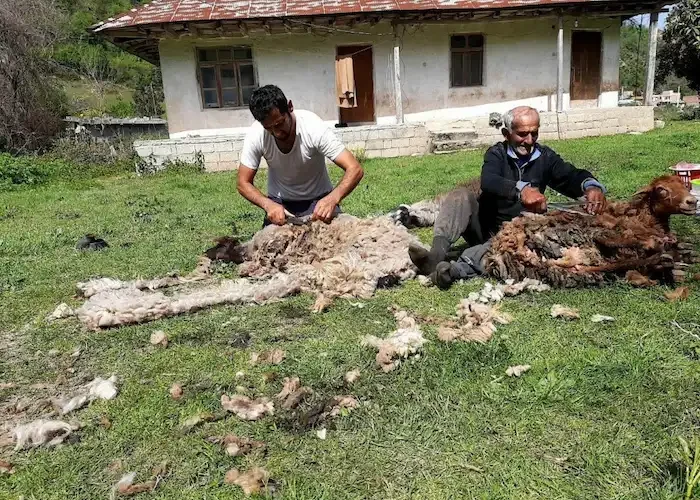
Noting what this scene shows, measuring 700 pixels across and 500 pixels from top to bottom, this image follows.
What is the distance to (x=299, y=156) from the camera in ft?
14.5

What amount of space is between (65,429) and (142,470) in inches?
19.9

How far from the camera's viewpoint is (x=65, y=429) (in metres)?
2.22

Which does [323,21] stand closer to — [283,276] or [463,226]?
[463,226]

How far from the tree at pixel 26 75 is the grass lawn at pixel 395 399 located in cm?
1517

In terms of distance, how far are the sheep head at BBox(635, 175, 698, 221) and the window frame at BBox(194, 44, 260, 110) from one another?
42.7ft

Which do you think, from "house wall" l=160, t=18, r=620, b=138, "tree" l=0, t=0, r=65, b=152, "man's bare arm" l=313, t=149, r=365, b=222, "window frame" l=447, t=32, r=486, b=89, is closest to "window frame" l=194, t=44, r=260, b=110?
"house wall" l=160, t=18, r=620, b=138

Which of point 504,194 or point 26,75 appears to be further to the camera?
point 26,75

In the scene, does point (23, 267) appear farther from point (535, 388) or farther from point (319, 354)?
point (535, 388)

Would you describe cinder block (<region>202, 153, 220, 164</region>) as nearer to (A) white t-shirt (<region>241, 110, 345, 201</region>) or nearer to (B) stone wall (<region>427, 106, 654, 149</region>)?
(B) stone wall (<region>427, 106, 654, 149</region>)

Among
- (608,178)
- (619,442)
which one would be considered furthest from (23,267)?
(608,178)

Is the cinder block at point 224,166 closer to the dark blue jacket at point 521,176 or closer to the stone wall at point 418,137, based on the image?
the stone wall at point 418,137

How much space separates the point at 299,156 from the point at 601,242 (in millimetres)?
2442

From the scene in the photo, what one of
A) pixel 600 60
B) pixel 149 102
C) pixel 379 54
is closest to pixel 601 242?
pixel 379 54

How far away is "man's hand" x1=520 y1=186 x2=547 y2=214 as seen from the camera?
3.49m
